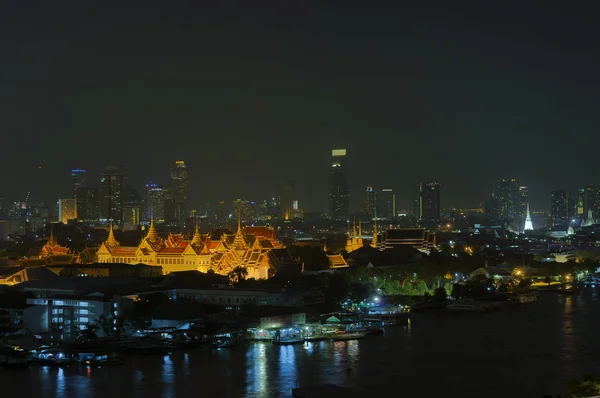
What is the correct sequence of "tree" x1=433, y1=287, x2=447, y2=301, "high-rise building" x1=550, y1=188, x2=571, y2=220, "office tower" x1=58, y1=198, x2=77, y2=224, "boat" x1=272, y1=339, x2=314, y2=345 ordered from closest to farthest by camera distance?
1. "boat" x1=272, y1=339, x2=314, y2=345
2. "tree" x1=433, y1=287, x2=447, y2=301
3. "office tower" x1=58, y1=198, x2=77, y2=224
4. "high-rise building" x1=550, y1=188, x2=571, y2=220

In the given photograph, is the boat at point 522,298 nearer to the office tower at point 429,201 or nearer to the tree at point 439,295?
the tree at point 439,295

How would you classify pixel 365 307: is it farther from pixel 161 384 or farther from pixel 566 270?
pixel 566 270

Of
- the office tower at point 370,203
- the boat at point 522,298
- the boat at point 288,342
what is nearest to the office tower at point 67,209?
the office tower at point 370,203

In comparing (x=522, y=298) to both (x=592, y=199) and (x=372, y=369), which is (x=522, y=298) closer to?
(x=372, y=369)

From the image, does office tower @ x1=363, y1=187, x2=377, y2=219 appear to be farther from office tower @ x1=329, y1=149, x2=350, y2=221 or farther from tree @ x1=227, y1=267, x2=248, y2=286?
tree @ x1=227, y1=267, x2=248, y2=286

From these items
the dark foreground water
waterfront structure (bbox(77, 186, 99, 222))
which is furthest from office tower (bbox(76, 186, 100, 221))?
the dark foreground water
